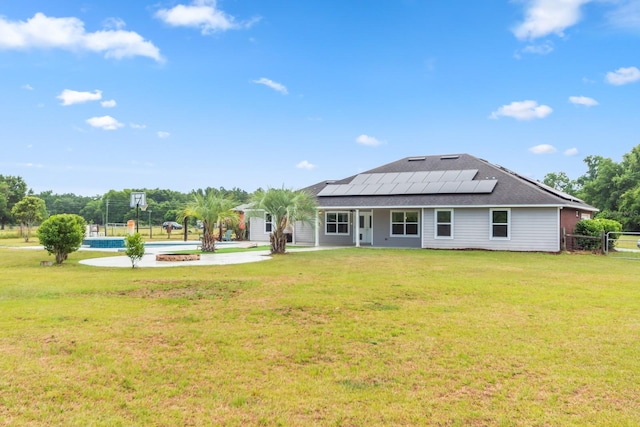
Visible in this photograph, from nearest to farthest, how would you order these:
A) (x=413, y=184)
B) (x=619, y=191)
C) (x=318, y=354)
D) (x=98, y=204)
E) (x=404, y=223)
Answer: (x=318, y=354)
(x=404, y=223)
(x=413, y=184)
(x=619, y=191)
(x=98, y=204)

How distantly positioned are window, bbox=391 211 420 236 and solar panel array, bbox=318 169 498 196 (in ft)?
3.81

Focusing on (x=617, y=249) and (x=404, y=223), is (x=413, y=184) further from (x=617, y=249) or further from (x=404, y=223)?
(x=617, y=249)

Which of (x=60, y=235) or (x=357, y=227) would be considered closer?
(x=60, y=235)

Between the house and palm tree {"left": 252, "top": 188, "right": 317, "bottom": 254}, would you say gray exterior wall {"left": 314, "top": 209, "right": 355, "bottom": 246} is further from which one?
palm tree {"left": 252, "top": 188, "right": 317, "bottom": 254}

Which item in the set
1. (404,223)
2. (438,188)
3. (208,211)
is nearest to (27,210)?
(208,211)

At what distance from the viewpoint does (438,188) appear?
21297mm

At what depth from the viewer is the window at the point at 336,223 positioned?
2386 cm

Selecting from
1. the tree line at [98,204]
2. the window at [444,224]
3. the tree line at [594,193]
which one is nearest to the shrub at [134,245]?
the tree line at [594,193]

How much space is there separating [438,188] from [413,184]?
1677mm

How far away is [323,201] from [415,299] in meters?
16.0

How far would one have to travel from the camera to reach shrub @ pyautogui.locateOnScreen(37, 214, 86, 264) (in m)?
13.2

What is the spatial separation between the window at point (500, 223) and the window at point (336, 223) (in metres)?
→ 8.06

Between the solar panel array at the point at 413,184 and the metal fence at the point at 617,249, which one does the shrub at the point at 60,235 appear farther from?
the metal fence at the point at 617,249

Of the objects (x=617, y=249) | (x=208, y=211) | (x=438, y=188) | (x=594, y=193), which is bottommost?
(x=617, y=249)
